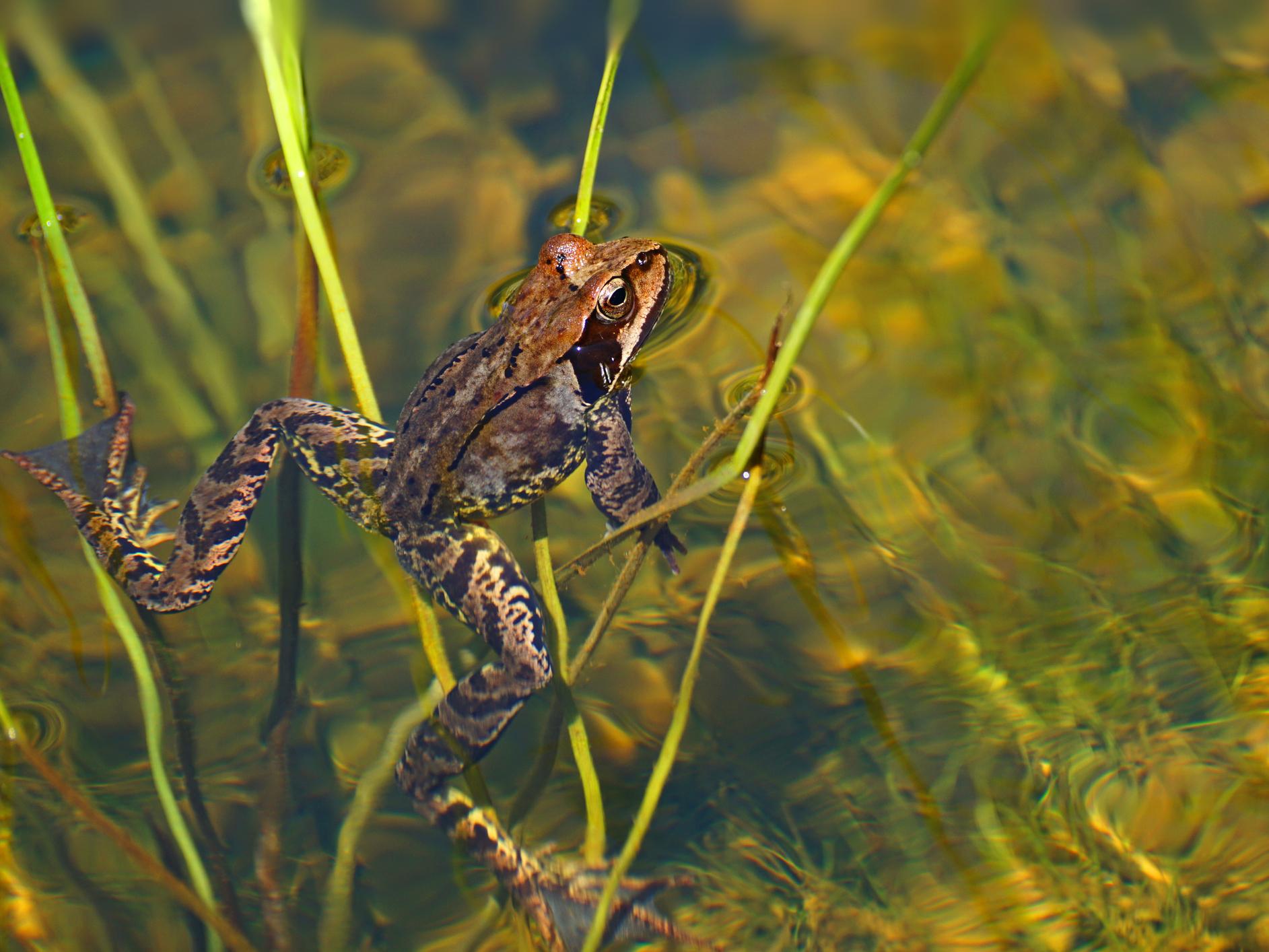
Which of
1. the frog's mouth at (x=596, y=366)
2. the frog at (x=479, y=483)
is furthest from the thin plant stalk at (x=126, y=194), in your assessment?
the frog's mouth at (x=596, y=366)

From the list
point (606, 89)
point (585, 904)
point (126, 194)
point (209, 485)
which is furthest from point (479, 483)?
point (126, 194)

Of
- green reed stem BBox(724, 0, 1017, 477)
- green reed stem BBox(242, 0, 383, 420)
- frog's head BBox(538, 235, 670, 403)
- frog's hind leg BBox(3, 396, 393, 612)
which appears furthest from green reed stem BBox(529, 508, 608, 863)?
green reed stem BBox(724, 0, 1017, 477)

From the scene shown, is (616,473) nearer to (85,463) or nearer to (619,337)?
(619,337)

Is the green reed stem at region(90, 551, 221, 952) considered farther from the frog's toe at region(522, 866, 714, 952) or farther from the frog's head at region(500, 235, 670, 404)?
the frog's head at region(500, 235, 670, 404)

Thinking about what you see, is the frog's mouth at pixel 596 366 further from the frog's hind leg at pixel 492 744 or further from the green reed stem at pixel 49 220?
the green reed stem at pixel 49 220

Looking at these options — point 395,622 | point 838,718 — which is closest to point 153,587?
point 395,622
